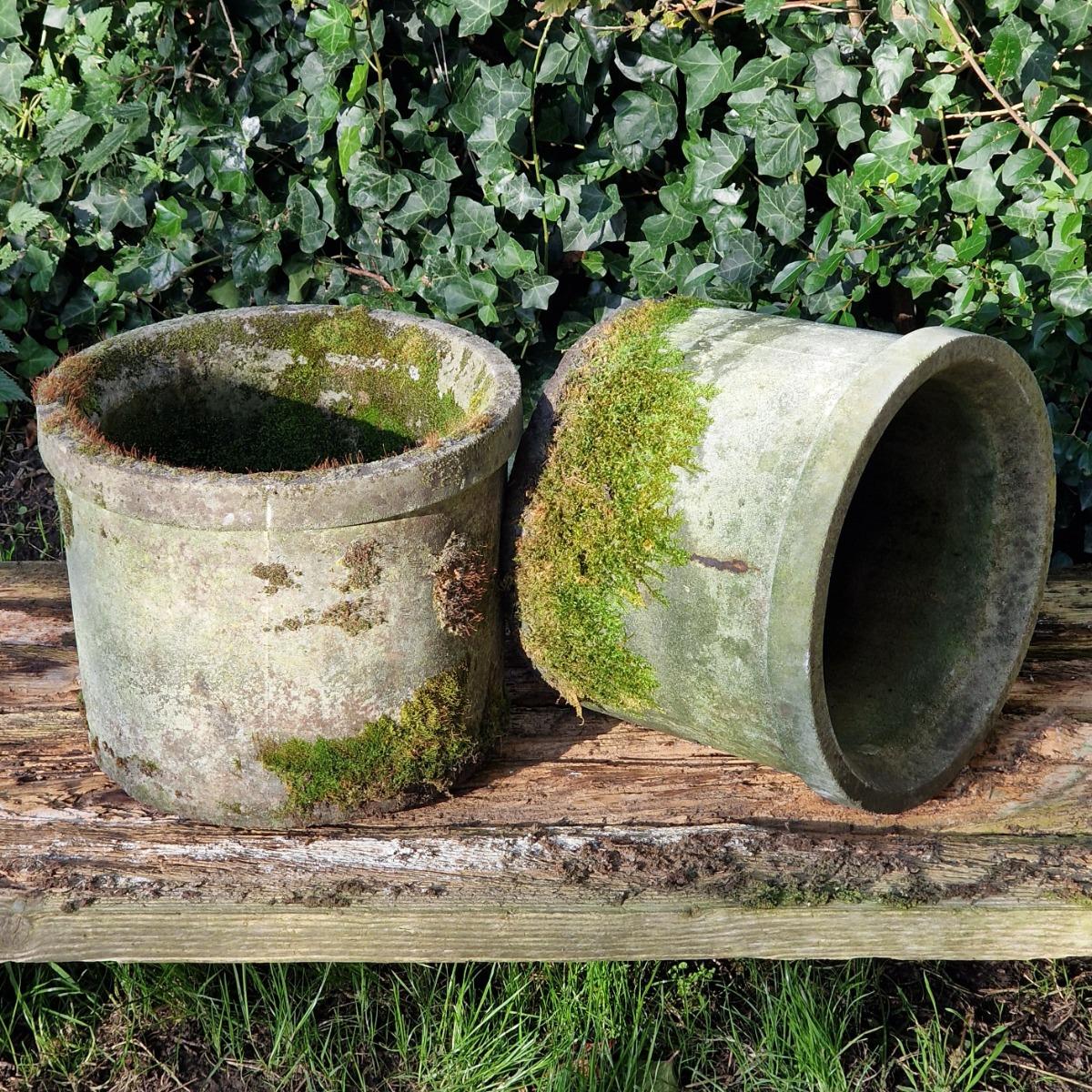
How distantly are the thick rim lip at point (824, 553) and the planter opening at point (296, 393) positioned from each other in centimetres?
81

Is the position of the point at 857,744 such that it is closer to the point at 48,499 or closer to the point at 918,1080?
the point at 918,1080

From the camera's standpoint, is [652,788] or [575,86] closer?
[652,788]

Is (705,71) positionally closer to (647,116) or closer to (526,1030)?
(647,116)

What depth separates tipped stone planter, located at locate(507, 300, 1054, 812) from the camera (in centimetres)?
210

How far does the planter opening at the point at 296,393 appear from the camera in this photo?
2.57m

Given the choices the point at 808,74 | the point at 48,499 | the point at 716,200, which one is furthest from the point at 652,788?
the point at 48,499

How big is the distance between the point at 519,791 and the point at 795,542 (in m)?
0.79

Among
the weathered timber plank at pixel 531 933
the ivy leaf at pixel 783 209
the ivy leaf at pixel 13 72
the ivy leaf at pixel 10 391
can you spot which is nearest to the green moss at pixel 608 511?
the weathered timber plank at pixel 531 933

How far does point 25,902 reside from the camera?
2139 mm

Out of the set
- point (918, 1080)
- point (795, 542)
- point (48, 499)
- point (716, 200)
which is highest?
point (716, 200)

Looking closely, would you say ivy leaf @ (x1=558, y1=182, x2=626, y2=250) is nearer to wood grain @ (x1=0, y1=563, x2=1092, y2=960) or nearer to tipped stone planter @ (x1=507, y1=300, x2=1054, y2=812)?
tipped stone planter @ (x1=507, y1=300, x2=1054, y2=812)

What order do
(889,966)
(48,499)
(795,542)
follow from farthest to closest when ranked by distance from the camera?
(48,499)
(889,966)
(795,542)

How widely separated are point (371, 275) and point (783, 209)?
3.74ft

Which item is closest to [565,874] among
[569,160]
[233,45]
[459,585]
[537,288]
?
[459,585]
